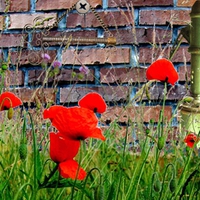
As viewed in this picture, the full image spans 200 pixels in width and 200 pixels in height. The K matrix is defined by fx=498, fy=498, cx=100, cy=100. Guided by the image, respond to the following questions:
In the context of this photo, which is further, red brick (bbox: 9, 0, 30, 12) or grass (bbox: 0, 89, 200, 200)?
red brick (bbox: 9, 0, 30, 12)

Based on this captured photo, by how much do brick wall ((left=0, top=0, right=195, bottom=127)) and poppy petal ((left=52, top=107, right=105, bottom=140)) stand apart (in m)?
1.24

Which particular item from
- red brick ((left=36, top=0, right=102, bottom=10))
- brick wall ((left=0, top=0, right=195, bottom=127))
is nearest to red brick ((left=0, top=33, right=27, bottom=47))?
brick wall ((left=0, top=0, right=195, bottom=127))

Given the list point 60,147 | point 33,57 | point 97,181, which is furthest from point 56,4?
point 60,147

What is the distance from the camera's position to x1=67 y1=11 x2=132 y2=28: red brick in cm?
185

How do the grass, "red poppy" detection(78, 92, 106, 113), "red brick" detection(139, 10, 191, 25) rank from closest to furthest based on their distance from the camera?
the grass, "red poppy" detection(78, 92, 106, 113), "red brick" detection(139, 10, 191, 25)

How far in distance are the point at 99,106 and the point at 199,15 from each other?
688 millimetres

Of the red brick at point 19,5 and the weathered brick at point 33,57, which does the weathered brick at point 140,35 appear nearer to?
the weathered brick at point 33,57

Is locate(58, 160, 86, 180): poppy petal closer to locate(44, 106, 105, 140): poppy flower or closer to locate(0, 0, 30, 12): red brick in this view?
locate(44, 106, 105, 140): poppy flower

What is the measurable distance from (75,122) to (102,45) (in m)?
1.31

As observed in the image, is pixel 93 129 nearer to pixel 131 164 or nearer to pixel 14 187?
pixel 14 187

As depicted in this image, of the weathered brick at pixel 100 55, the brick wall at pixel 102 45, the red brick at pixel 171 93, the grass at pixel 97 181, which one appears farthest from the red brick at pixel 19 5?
the grass at pixel 97 181

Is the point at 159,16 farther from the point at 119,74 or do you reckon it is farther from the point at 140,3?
the point at 119,74

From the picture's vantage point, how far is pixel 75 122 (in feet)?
1.90

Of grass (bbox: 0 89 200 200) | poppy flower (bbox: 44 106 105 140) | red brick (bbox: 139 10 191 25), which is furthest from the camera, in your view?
red brick (bbox: 139 10 191 25)
